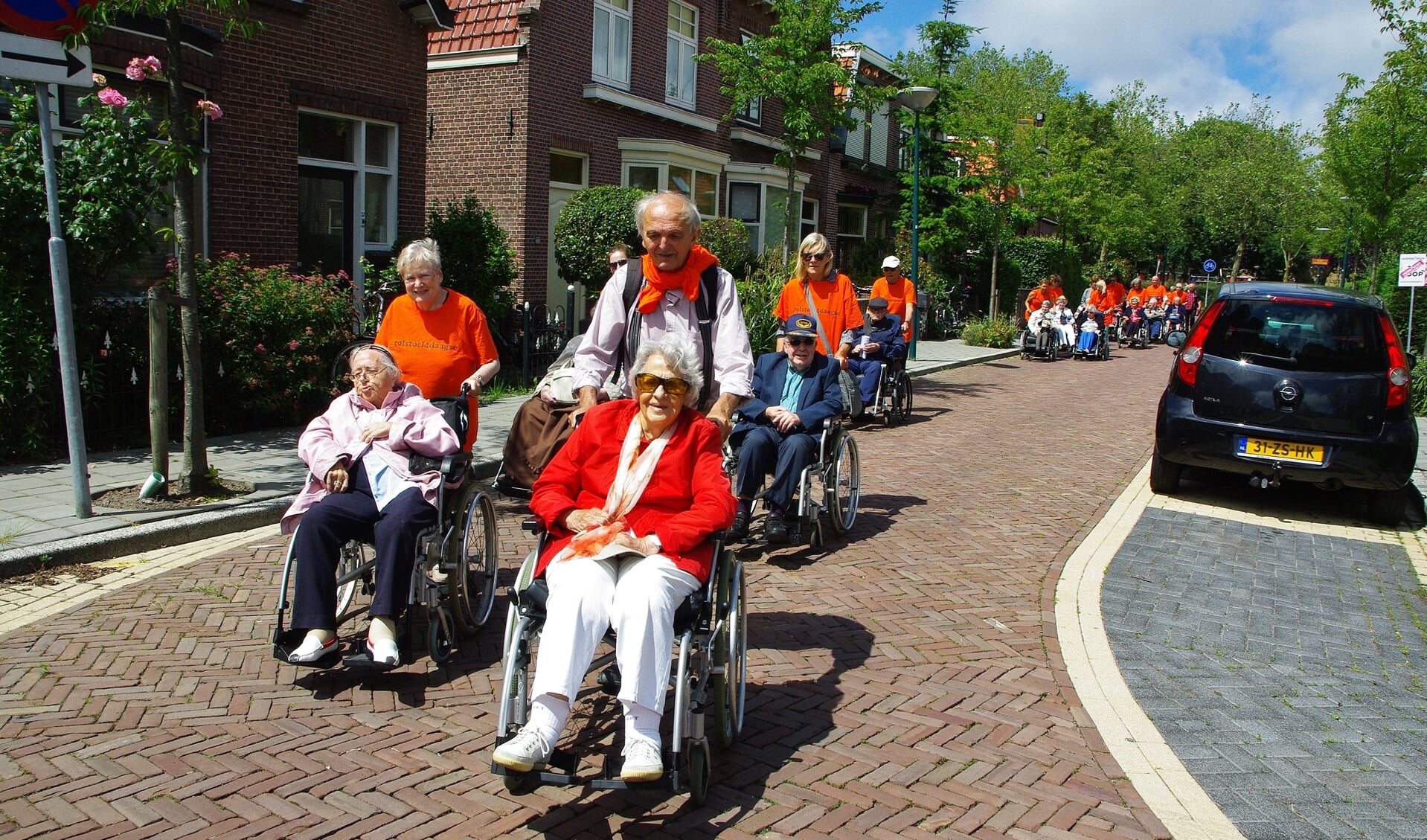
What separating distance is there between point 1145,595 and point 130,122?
8.02 meters

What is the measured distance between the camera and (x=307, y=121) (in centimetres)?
1284

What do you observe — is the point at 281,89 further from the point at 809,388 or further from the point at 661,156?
the point at 809,388

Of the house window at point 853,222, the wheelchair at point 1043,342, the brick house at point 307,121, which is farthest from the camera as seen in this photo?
the house window at point 853,222

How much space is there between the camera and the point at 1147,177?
49125 millimetres

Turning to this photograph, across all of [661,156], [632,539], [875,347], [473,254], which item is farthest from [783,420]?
[661,156]

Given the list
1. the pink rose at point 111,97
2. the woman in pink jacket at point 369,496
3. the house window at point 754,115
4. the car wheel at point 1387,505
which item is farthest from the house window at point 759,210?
the woman in pink jacket at point 369,496

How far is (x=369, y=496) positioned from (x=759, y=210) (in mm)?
18961

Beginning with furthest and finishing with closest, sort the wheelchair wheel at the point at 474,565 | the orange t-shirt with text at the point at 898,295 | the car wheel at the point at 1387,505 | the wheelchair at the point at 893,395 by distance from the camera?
1. the orange t-shirt with text at the point at 898,295
2. the wheelchair at the point at 893,395
3. the car wheel at the point at 1387,505
4. the wheelchair wheel at the point at 474,565

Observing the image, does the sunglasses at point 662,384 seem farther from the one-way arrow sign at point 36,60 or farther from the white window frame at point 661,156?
the white window frame at point 661,156

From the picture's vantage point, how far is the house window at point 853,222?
30.7 meters

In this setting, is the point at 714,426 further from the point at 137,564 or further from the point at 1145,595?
the point at 137,564

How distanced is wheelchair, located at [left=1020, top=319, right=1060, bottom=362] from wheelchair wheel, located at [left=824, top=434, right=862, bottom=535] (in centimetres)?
1698

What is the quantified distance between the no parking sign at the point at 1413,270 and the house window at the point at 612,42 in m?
12.8

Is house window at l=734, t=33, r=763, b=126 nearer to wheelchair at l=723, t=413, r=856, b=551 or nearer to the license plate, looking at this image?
the license plate
